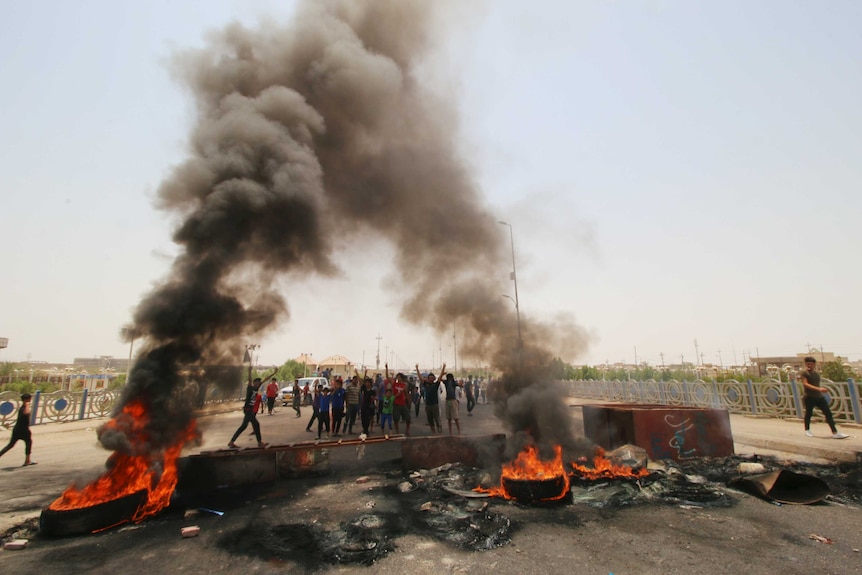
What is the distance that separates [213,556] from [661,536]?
14.6 ft

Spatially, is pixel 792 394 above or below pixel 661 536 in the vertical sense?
above

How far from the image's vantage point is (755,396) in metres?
13.5

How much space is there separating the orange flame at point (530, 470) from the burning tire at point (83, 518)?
444 cm

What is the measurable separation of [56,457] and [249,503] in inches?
260

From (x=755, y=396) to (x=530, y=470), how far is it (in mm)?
12107

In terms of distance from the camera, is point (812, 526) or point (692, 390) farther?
point (692, 390)

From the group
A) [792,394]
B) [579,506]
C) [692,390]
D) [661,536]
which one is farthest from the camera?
[692,390]

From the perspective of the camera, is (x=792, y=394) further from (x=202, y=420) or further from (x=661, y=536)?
(x=202, y=420)

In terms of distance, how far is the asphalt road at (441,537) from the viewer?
3.58 metres

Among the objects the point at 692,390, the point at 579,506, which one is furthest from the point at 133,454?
the point at 692,390

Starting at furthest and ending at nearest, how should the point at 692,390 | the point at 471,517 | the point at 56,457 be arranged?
the point at 692,390 < the point at 56,457 < the point at 471,517

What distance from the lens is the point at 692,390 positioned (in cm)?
1631

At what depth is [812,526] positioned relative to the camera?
14.1 feet

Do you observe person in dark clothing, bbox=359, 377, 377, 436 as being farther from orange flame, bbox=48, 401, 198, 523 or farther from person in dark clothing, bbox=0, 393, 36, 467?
person in dark clothing, bbox=0, 393, 36, 467
